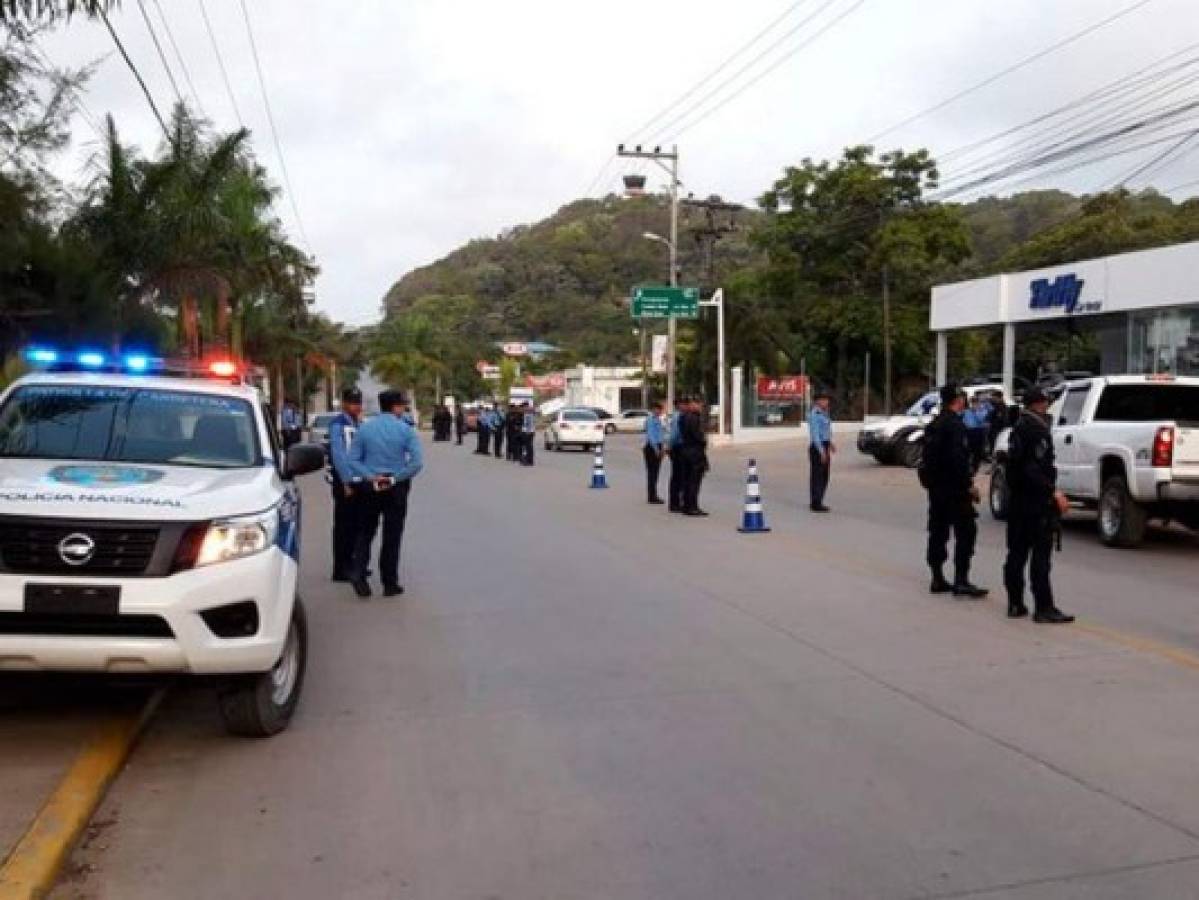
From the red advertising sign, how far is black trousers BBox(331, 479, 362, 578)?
38517 millimetres

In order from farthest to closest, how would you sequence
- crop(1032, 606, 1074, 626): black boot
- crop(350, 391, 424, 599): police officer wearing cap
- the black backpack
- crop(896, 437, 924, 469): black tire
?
crop(896, 437, 924, 469): black tire < the black backpack < crop(350, 391, 424, 599): police officer wearing cap < crop(1032, 606, 1074, 626): black boot

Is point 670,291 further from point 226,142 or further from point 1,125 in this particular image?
point 1,125

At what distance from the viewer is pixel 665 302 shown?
157ft

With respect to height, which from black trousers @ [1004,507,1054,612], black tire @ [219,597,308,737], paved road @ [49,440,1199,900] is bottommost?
paved road @ [49,440,1199,900]

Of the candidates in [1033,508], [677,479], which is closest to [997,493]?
[677,479]

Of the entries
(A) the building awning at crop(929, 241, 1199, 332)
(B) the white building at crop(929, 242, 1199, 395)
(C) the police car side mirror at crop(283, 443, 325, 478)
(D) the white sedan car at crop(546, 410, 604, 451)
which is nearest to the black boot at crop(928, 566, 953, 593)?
(C) the police car side mirror at crop(283, 443, 325, 478)

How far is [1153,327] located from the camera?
96.5 ft

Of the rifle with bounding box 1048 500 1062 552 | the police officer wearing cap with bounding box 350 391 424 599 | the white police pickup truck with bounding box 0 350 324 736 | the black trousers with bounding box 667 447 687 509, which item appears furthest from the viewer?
the black trousers with bounding box 667 447 687 509

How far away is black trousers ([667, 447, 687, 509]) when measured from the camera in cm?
1881

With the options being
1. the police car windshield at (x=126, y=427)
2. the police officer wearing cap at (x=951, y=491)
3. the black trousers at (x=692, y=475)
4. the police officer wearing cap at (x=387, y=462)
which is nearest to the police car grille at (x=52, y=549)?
the police car windshield at (x=126, y=427)

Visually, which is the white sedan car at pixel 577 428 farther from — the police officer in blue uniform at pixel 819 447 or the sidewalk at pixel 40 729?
the sidewalk at pixel 40 729

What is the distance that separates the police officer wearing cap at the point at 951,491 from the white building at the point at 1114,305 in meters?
18.8

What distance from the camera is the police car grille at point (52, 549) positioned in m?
5.61

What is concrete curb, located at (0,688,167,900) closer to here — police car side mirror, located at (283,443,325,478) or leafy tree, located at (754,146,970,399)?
police car side mirror, located at (283,443,325,478)
